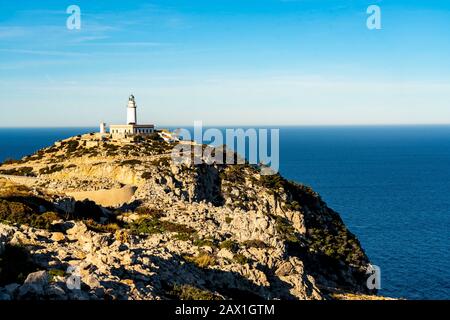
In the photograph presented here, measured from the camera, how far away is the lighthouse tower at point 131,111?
8362 cm

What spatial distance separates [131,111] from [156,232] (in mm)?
54206

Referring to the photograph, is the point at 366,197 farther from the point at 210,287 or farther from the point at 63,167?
the point at 210,287

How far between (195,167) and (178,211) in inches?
789

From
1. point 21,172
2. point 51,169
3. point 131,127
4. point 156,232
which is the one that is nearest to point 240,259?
point 156,232

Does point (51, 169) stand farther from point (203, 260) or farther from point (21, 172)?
point (203, 260)

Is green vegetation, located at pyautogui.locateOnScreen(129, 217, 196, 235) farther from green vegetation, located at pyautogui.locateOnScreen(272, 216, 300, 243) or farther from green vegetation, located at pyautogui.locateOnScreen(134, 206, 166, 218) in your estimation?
green vegetation, located at pyautogui.locateOnScreen(272, 216, 300, 243)

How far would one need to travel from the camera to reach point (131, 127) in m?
80.4

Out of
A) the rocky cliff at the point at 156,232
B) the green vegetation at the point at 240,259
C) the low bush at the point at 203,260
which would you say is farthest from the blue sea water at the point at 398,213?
the low bush at the point at 203,260

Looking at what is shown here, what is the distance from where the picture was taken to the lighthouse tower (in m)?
83.6

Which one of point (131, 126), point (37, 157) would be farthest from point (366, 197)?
point (37, 157)

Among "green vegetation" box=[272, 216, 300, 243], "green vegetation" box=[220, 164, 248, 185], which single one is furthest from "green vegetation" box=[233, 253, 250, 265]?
"green vegetation" box=[220, 164, 248, 185]

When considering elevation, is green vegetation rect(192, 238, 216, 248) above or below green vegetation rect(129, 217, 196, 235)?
above

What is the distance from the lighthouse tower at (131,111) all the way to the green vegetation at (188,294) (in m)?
66.6

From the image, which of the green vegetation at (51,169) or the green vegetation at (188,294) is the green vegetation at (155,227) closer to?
the green vegetation at (188,294)
